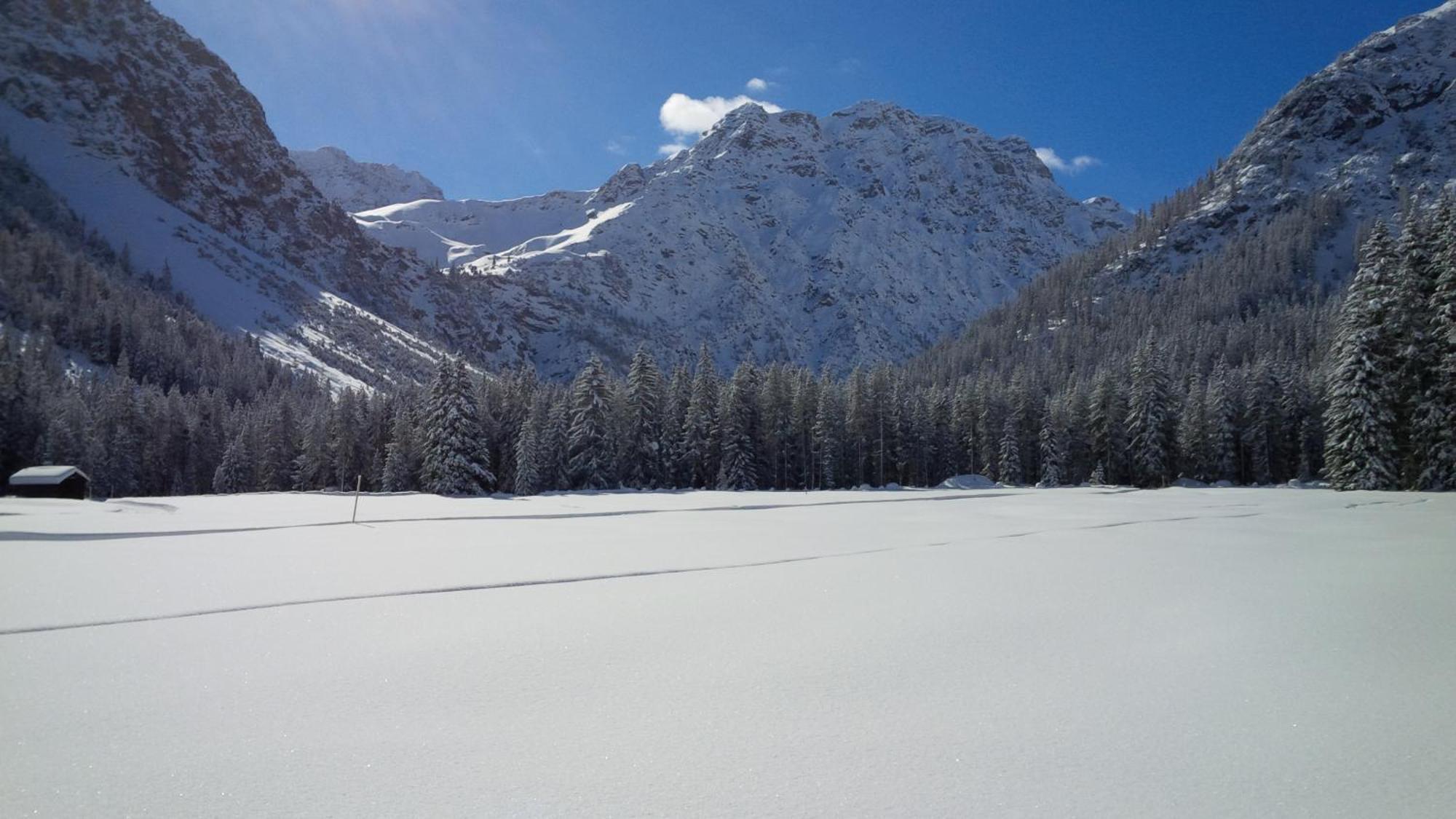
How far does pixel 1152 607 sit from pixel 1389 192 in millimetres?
205708

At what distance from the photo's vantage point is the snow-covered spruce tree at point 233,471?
63.3 m

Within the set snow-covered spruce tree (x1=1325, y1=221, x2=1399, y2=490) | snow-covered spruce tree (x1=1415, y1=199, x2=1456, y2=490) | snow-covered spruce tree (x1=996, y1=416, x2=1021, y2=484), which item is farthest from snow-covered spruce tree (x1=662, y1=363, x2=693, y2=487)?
snow-covered spruce tree (x1=1415, y1=199, x2=1456, y2=490)

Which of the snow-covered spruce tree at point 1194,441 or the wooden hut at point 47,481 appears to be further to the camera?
the snow-covered spruce tree at point 1194,441

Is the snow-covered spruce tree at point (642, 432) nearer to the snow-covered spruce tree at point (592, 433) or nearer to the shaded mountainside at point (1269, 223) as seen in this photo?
the snow-covered spruce tree at point (592, 433)

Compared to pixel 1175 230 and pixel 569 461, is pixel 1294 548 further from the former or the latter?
pixel 1175 230

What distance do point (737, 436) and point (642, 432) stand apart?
691 centimetres

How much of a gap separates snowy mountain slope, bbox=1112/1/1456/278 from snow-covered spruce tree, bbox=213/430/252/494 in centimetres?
17552

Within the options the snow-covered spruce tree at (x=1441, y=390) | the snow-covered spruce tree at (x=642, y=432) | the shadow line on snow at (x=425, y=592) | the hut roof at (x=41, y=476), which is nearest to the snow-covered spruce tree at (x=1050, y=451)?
the snow-covered spruce tree at (x=1441, y=390)

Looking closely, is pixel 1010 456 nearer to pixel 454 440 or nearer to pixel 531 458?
pixel 531 458

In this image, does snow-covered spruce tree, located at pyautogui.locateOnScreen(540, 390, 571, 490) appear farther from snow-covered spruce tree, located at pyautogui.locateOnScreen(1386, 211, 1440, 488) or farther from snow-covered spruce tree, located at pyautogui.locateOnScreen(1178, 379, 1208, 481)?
snow-covered spruce tree, located at pyautogui.locateOnScreen(1178, 379, 1208, 481)

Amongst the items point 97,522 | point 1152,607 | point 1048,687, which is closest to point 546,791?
point 1048,687

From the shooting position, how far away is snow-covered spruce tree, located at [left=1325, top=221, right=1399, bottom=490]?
25.5m

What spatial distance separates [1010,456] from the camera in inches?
2276

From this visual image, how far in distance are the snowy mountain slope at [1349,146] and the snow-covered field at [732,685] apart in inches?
7052
